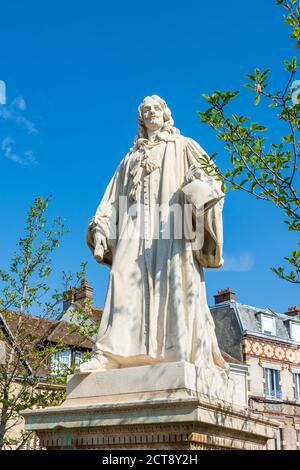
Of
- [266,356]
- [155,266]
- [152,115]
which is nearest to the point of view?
[155,266]

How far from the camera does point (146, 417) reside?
17.1 ft

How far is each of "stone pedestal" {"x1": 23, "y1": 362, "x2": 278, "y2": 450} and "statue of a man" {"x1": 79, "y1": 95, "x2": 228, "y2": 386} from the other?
0.94 feet

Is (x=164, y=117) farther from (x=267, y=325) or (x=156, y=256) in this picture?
(x=267, y=325)

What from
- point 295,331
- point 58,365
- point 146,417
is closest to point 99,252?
point 146,417

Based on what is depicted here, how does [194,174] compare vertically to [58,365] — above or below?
below

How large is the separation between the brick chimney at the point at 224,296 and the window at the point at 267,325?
6.70ft

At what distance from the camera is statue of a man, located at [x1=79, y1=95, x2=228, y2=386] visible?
605 centimetres

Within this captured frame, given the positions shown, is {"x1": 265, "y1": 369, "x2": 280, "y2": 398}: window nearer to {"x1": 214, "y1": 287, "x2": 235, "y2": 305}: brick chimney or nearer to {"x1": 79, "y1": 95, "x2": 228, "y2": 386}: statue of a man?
{"x1": 214, "y1": 287, "x2": 235, "y2": 305}: brick chimney

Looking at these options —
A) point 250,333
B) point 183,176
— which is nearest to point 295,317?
point 250,333

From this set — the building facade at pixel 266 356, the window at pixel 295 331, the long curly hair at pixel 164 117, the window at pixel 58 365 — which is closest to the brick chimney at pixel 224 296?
the building facade at pixel 266 356

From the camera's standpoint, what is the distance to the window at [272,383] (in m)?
34.6

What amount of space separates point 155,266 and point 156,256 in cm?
10
